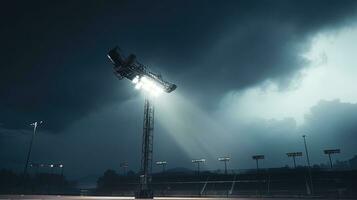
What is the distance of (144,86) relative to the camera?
119 feet

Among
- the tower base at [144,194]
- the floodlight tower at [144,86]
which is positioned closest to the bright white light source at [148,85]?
the floodlight tower at [144,86]

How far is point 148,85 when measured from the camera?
3634cm

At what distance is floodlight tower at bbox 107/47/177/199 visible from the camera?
109ft

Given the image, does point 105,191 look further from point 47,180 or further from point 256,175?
point 47,180

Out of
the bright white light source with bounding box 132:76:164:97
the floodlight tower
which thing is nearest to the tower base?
the floodlight tower

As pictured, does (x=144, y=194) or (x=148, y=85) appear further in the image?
(x=148, y=85)

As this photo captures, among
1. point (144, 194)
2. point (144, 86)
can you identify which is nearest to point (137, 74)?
point (144, 86)

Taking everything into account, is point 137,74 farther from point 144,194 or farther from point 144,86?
point 144,194

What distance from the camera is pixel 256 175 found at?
239 ft

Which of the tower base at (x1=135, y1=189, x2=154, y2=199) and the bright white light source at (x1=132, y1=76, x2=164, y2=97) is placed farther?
the bright white light source at (x1=132, y1=76, x2=164, y2=97)

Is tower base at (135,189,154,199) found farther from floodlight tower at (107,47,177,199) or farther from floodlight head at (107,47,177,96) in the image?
floodlight head at (107,47,177,96)

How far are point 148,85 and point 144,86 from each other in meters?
0.58

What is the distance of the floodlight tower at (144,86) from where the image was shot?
3328cm

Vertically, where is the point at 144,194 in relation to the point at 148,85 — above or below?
below
